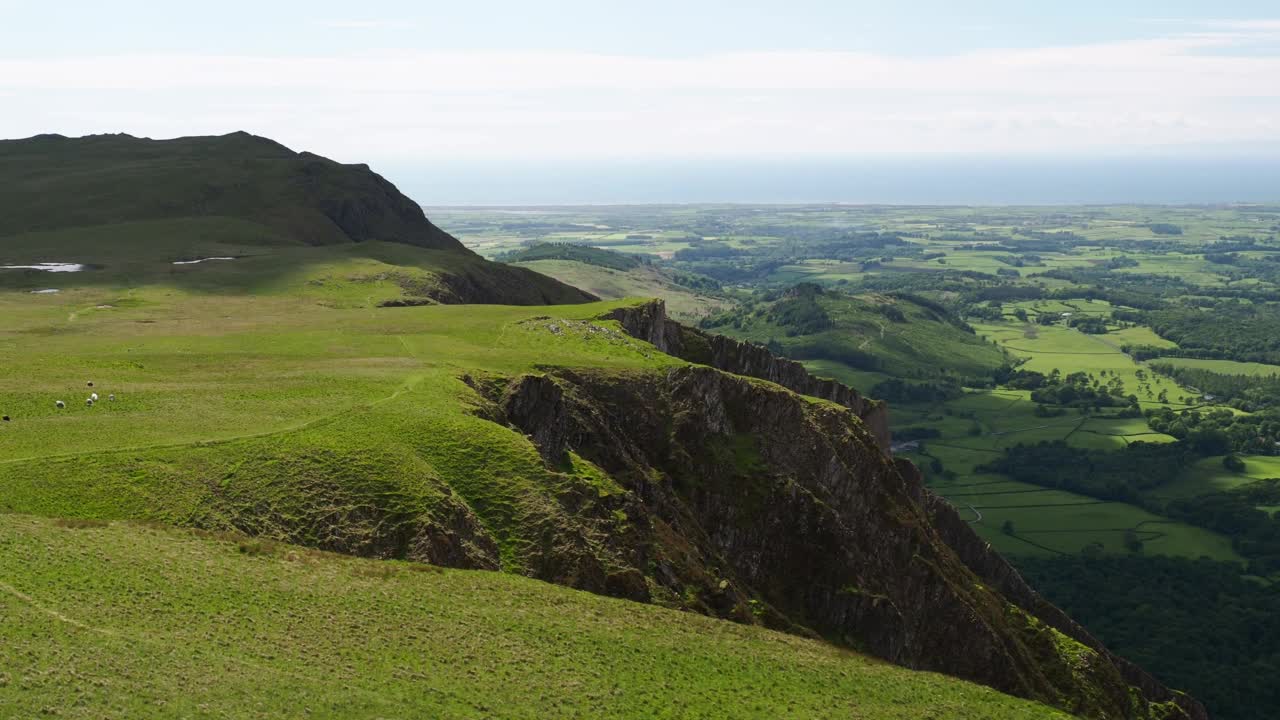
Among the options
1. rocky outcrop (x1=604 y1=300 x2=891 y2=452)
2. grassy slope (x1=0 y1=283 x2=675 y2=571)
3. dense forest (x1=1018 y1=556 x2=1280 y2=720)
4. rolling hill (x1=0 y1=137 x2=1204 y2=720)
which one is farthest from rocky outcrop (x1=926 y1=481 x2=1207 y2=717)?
dense forest (x1=1018 y1=556 x2=1280 y2=720)

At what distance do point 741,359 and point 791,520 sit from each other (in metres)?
41.5

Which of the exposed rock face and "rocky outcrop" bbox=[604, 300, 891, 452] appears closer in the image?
the exposed rock face

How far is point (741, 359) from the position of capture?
121m

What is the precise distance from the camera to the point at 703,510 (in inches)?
3216

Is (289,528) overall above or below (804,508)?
above

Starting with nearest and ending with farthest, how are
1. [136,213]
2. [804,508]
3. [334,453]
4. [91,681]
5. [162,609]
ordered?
1. [91,681]
2. [162,609]
3. [334,453]
4. [804,508]
5. [136,213]

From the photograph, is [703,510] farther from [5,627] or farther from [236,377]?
[5,627]

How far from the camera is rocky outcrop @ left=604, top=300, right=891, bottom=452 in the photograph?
11762 cm

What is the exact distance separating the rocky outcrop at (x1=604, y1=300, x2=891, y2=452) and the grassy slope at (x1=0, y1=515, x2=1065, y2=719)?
57.1m

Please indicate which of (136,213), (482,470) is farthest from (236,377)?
(136,213)

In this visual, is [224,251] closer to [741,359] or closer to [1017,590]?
[741,359]

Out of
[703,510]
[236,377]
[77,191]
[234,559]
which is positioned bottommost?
[703,510]

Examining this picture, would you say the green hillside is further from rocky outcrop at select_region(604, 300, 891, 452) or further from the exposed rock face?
the exposed rock face

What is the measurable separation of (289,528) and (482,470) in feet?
40.8
